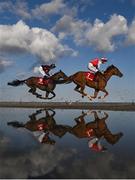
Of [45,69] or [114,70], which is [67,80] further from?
[114,70]

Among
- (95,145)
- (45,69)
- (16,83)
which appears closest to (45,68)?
(45,69)

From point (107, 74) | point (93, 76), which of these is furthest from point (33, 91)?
point (107, 74)

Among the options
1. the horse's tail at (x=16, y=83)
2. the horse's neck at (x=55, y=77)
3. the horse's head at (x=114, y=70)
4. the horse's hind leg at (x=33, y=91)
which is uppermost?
the horse's head at (x=114, y=70)

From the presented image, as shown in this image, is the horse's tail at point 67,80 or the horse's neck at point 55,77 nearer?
the horse's tail at point 67,80

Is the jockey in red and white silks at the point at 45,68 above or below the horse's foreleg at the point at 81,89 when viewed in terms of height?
above

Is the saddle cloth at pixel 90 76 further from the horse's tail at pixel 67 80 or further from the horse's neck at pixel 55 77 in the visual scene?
the horse's neck at pixel 55 77

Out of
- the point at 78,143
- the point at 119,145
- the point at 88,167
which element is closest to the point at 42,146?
the point at 78,143

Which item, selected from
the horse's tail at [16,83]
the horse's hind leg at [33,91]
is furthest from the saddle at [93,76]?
the horse's tail at [16,83]

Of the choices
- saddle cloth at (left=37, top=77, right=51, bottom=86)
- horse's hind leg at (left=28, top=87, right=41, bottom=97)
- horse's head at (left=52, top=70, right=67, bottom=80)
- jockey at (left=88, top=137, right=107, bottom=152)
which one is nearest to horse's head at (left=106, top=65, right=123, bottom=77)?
horse's head at (left=52, top=70, right=67, bottom=80)

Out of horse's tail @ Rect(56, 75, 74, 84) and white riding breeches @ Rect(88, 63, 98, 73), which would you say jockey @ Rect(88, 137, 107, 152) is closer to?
white riding breeches @ Rect(88, 63, 98, 73)

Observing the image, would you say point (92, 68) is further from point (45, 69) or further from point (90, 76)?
point (45, 69)

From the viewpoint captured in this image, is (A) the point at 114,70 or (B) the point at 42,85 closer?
(A) the point at 114,70

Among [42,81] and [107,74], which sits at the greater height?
[107,74]

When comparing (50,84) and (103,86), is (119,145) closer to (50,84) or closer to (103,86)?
(103,86)
